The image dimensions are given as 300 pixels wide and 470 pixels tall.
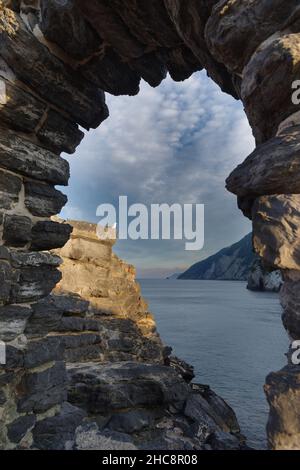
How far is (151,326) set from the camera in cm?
1182

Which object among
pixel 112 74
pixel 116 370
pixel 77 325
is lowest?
pixel 116 370

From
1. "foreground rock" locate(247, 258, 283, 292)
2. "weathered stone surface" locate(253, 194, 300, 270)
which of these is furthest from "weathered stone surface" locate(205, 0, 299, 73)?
"foreground rock" locate(247, 258, 283, 292)

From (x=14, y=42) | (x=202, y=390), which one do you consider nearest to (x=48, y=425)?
(x=14, y=42)

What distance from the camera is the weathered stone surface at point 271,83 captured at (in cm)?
215

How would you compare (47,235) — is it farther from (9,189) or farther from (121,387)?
(121,387)

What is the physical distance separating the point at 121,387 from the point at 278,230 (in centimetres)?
612

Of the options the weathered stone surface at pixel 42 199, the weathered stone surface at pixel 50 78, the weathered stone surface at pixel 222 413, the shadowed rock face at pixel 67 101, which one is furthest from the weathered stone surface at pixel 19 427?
the weathered stone surface at pixel 222 413

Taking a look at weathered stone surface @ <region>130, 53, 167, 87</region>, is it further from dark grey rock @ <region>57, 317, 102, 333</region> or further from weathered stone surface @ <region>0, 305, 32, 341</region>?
dark grey rock @ <region>57, 317, 102, 333</region>

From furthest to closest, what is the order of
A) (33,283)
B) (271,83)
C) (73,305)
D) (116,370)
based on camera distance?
(73,305) → (116,370) → (33,283) → (271,83)

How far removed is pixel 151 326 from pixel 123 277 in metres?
2.13

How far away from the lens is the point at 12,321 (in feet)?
12.1

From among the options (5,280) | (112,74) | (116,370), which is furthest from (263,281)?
(5,280)
